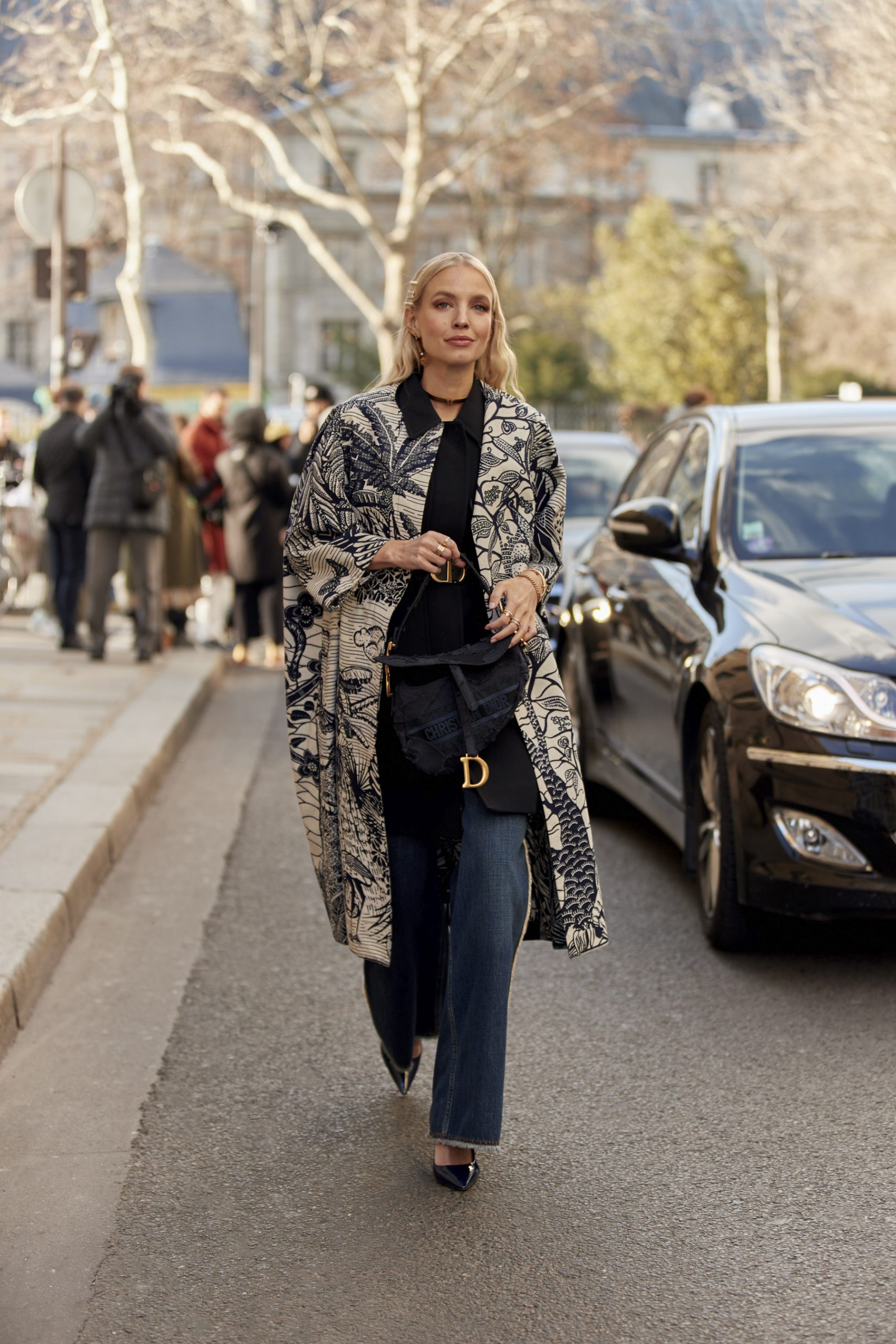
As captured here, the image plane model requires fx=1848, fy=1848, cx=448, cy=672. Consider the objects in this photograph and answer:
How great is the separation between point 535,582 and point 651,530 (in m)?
2.55

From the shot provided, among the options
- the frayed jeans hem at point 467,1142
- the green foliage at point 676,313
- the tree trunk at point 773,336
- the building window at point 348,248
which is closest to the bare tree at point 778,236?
the tree trunk at point 773,336

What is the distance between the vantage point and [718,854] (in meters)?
5.38

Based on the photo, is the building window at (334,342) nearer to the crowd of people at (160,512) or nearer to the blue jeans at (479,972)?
the crowd of people at (160,512)

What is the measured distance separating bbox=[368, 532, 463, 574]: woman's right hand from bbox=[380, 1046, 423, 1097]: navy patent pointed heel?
1.18 m

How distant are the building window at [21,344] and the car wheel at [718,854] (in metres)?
76.4

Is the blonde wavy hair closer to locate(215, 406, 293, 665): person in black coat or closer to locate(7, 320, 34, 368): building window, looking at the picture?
locate(215, 406, 293, 665): person in black coat

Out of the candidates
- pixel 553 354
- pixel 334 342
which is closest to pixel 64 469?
pixel 553 354

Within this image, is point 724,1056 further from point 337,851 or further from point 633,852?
point 633,852

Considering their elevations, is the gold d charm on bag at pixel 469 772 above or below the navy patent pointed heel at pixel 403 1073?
above

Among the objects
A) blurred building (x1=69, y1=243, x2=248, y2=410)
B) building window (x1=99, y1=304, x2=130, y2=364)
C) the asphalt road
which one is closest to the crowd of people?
the asphalt road

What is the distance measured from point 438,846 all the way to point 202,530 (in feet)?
38.5

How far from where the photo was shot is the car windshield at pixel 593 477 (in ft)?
39.2

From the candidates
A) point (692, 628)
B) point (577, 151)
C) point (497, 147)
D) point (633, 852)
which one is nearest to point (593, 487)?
point (633, 852)

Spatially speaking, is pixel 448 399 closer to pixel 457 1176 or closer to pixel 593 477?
pixel 457 1176
